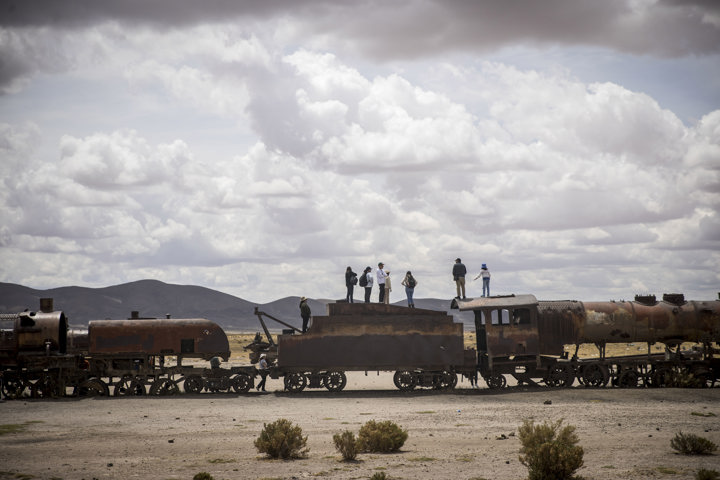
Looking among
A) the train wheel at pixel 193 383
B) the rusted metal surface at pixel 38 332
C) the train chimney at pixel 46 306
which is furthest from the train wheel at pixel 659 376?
the train chimney at pixel 46 306

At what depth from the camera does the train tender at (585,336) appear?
29.7 meters

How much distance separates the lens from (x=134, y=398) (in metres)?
28.4

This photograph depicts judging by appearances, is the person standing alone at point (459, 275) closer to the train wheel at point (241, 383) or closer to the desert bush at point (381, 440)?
the train wheel at point (241, 383)

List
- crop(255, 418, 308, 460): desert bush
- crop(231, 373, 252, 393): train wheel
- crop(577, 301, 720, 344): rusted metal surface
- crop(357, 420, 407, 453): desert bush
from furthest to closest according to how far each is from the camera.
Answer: crop(577, 301, 720, 344): rusted metal surface → crop(231, 373, 252, 393): train wheel → crop(357, 420, 407, 453): desert bush → crop(255, 418, 308, 460): desert bush

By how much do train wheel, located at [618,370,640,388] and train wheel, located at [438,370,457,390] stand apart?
672 centimetres

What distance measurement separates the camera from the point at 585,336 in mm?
30359

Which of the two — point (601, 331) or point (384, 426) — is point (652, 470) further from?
point (601, 331)

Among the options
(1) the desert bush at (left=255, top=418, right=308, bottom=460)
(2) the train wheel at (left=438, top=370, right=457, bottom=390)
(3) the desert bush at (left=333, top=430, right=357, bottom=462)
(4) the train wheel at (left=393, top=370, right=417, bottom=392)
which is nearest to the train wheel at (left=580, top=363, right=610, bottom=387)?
(2) the train wheel at (left=438, top=370, right=457, bottom=390)

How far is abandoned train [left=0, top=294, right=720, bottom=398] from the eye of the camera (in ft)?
96.2

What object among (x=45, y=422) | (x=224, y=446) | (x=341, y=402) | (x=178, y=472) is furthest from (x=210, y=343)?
(x=178, y=472)

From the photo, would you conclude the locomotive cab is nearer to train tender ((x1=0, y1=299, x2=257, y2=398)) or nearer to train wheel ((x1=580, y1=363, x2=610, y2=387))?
train wheel ((x1=580, y1=363, x2=610, y2=387))

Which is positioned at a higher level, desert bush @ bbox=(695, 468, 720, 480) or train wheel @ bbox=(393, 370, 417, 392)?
train wheel @ bbox=(393, 370, 417, 392)

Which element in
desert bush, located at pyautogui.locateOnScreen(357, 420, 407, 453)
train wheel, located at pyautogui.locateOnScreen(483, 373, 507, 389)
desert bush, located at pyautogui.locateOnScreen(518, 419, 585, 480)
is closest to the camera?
desert bush, located at pyautogui.locateOnScreen(518, 419, 585, 480)

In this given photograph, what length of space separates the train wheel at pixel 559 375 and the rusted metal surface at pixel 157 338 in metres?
13.2
